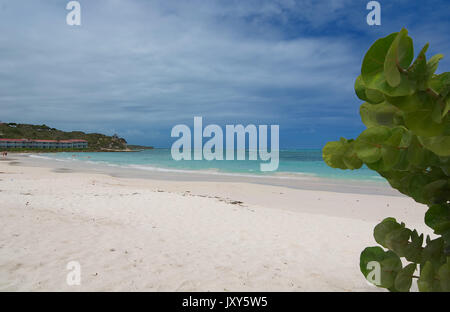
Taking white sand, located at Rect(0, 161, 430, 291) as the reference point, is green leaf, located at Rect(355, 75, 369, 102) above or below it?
above

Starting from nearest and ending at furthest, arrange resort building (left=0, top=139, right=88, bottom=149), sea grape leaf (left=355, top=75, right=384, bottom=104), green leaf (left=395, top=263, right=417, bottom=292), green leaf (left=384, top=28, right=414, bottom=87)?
green leaf (left=384, top=28, right=414, bottom=87), sea grape leaf (left=355, top=75, right=384, bottom=104), green leaf (left=395, top=263, right=417, bottom=292), resort building (left=0, top=139, right=88, bottom=149)

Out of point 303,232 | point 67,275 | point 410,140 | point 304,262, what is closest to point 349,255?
point 304,262

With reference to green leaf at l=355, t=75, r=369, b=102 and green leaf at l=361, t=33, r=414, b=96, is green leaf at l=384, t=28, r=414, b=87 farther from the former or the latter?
green leaf at l=355, t=75, r=369, b=102

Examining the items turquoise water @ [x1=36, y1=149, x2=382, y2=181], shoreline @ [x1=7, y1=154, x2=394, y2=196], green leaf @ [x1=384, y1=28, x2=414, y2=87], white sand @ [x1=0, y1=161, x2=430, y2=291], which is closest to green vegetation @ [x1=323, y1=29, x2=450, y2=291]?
green leaf @ [x1=384, y1=28, x2=414, y2=87]

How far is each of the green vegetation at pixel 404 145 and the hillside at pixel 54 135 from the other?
498 feet

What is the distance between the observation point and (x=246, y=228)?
8234 mm

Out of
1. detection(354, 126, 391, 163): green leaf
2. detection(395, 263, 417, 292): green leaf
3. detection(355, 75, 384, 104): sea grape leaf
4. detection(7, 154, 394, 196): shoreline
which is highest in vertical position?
detection(355, 75, 384, 104): sea grape leaf

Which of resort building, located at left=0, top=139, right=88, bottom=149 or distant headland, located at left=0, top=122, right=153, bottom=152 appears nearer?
resort building, located at left=0, top=139, right=88, bottom=149

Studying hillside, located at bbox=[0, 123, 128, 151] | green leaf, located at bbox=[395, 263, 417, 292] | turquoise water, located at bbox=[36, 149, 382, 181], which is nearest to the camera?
green leaf, located at bbox=[395, 263, 417, 292]

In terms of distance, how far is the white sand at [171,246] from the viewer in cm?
460

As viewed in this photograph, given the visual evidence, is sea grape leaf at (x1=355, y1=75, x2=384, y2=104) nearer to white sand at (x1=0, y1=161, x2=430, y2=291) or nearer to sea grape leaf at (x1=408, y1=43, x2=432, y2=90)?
sea grape leaf at (x1=408, y1=43, x2=432, y2=90)

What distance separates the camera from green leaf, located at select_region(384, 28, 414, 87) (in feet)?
1.50
